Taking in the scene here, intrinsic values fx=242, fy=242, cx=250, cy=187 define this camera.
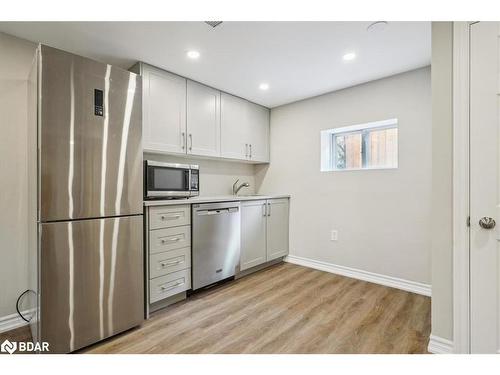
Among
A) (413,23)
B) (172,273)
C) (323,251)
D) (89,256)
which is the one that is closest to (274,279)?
(323,251)

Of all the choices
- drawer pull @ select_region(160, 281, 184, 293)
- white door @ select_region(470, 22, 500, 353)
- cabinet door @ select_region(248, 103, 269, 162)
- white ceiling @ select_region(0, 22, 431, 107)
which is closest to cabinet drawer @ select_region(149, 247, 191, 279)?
drawer pull @ select_region(160, 281, 184, 293)

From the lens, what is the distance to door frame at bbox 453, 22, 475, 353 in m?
1.40

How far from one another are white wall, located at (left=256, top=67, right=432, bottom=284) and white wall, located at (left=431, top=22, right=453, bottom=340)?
1.06 metres

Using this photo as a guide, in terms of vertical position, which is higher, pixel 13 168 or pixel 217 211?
pixel 13 168

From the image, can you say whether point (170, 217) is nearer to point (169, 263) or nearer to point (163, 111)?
point (169, 263)

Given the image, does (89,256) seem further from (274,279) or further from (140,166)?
(274,279)

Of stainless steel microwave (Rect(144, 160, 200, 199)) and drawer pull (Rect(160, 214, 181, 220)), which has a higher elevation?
stainless steel microwave (Rect(144, 160, 200, 199))

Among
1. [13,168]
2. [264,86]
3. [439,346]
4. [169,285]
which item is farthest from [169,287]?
[264,86]

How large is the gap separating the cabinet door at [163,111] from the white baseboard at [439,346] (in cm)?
259

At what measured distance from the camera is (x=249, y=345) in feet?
5.40

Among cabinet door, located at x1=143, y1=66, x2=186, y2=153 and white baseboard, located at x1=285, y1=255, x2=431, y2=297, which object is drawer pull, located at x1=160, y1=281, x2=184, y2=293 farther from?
white baseboard, located at x1=285, y1=255, x2=431, y2=297

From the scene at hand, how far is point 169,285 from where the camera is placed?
2.18m

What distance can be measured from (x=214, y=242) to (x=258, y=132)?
1781 mm

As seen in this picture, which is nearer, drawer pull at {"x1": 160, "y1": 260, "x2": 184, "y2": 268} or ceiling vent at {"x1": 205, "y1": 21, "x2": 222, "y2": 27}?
ceiling vent at {"x1": 205, "y1": 21, "x2": 222, "y2": 27}
